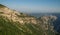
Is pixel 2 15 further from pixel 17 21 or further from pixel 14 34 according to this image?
pixel 14 34

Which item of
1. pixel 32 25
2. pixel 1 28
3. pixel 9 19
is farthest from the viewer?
pixel 32 25

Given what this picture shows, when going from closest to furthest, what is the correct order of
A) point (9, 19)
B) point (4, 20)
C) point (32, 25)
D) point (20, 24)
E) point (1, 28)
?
1. point (1, 28)
2. point (4, 20)
3. point (9, 19)
4. point (20, 24)
5. point (32, 25)

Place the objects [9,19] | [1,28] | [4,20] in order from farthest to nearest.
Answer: [9,19]
[4,20]
[1,28]

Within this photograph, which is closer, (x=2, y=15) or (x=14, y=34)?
(x=14, y=34)

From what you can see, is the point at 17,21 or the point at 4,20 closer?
the point at 4,20

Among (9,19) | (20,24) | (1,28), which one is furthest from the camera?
(20,24)

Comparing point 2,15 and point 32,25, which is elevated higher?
point 2,15

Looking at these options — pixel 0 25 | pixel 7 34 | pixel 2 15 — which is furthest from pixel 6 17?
pixel 7 34

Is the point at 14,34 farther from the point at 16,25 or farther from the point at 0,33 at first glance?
the point at 16,25

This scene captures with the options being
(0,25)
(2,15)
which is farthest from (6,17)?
(0,25)
